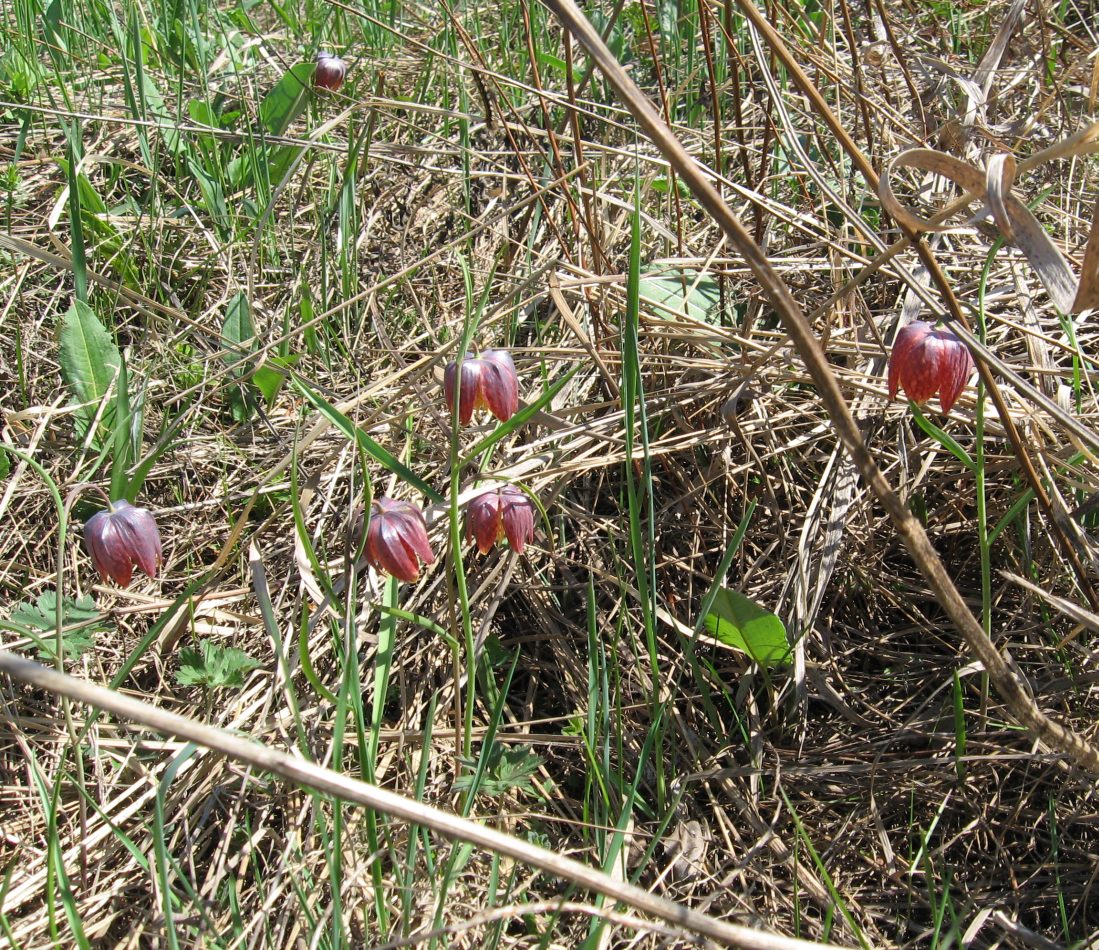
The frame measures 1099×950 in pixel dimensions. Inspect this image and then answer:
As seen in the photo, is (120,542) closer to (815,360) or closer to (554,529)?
(554,529)

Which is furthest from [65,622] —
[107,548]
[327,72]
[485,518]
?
[327,72]

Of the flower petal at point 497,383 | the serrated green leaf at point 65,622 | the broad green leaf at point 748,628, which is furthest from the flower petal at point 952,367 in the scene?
the serrated green leaf at point 65,622

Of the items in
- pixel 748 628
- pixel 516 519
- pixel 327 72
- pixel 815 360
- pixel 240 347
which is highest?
pixel 327 72

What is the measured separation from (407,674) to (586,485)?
17.8 inches

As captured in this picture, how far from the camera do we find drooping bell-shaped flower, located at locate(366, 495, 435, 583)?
1.34 m

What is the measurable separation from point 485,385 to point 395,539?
0.86 feet

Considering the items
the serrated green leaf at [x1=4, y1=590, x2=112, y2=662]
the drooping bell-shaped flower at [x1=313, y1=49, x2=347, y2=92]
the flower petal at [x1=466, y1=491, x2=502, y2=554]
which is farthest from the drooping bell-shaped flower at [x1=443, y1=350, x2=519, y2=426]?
the drooping bell-shaped flower at [x1=313, y1=49, x2=347, y2=92]

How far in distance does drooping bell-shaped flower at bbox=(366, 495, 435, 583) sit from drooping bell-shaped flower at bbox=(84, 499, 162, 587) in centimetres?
34

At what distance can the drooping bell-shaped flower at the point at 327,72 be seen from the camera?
7.63 feet

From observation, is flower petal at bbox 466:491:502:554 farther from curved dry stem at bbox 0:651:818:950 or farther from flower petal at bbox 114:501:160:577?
curved dry stem at bbox 0:651:818:950

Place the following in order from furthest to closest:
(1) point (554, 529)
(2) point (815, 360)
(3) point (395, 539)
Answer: (1) point (554, 529)
(3) point (395, 539)
(2) point (815, 360)

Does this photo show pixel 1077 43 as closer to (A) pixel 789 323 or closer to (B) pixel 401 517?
(A) pixel 789 323

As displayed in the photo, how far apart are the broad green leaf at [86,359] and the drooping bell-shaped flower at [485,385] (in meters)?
0.75

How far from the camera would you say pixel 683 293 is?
2.05 m
